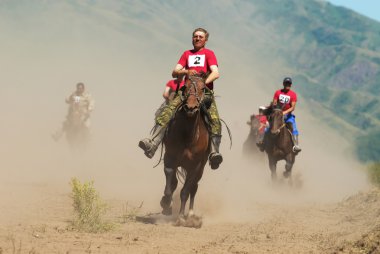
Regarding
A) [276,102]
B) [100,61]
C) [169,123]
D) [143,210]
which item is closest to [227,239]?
[169,123]

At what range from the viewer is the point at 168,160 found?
37.1ft

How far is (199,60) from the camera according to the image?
37.6ft

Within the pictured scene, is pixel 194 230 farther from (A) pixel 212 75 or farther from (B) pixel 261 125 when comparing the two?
(B) pixel 261 125

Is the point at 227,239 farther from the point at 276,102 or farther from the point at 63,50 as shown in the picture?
the point at 63,50

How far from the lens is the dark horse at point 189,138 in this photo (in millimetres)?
10430

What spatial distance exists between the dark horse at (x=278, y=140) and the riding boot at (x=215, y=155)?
21.4ft

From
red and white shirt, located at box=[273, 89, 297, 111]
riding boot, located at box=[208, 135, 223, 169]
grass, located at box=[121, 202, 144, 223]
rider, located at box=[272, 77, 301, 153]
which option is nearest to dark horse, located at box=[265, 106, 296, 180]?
rider, located at box=[272, 77, 301, 153]

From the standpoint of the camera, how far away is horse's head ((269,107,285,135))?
17531 mm

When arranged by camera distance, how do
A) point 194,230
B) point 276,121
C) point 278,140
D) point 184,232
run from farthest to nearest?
1. point 278,140
2. point 276,121
3. point 194,230
4. point 184,232

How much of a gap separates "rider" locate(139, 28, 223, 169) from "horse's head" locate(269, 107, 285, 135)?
249 inches

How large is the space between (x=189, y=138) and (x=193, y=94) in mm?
908

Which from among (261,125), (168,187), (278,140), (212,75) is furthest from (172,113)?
(261,125)

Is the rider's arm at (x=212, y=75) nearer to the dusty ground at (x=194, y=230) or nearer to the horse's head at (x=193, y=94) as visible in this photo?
the horse's head at (x=193, y=94)

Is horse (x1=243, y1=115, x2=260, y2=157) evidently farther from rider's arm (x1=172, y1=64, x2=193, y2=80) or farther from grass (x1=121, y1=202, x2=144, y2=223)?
rider's arm (x1=172, y1=64, x2=193, y2=80)
